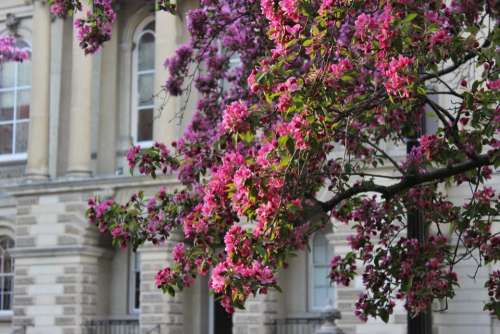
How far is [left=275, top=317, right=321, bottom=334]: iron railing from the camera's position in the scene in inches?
1057

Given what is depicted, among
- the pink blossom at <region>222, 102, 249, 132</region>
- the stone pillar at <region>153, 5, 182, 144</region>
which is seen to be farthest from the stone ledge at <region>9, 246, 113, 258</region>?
the pink blossom at <region>222, 102, 249, 132</region>

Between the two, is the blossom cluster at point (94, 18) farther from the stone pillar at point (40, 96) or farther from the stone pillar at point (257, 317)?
the stone pillar at point (40, 96)

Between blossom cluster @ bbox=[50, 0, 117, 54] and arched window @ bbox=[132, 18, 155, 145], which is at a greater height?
arched window @ bbox=[132, 18, 155, 145]

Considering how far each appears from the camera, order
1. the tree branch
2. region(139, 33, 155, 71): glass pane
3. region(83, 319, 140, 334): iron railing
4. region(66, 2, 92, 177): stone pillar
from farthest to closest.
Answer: region(139, 33, 155, 71): glass pane → region(66, 2, 92, 177): stone pillar → region(83, 319, 140, 334): iron railing → the tree branch

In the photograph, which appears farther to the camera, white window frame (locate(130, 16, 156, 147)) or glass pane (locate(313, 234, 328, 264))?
white window frame (locate(130, 16, 156, 147))

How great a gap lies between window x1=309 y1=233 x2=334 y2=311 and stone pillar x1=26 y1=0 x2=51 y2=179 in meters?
7.65

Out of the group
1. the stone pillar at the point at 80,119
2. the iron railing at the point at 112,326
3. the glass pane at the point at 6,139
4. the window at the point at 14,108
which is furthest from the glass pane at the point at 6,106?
the iron railing at the point at 112,326

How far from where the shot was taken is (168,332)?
27.5 metres

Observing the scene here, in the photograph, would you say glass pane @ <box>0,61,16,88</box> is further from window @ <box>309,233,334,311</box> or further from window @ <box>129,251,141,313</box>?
window @ <box>309,233,334,311</box>

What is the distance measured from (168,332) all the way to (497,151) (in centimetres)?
1834

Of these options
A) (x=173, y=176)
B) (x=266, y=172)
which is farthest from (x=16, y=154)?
(x=266, y=172)

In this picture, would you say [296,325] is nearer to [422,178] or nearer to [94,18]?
[94,18]

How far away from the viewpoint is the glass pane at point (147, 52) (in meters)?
30.7

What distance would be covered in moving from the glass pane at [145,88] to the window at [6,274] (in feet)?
17.9
